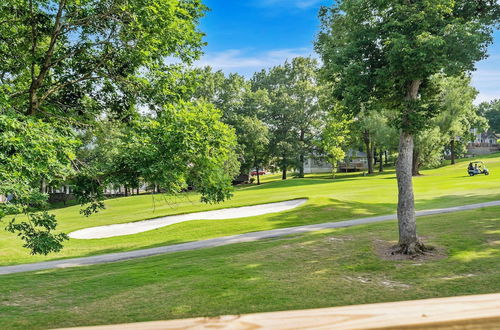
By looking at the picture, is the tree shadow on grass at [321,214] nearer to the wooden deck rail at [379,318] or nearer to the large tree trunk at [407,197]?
the large tree trunk at [407,197]

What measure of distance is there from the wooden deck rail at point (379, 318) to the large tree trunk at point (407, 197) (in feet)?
34.5

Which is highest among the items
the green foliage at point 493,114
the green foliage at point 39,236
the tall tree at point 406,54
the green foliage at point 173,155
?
the green foliage at point 493,114

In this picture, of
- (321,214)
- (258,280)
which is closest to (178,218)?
(321,214)

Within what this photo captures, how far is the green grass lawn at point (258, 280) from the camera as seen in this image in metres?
7.70

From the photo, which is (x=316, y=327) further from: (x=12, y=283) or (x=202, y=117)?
(x=12, y=283)

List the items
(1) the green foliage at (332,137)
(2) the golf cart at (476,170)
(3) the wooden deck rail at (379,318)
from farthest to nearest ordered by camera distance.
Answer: (1) the green foliage at (332,137) < (2) the golf cart at (476,170) < (3) the wooden deck rail at (379,318)

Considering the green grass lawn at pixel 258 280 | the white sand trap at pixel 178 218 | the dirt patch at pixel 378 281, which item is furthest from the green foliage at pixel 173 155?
the white sand trap at pixel 178 218

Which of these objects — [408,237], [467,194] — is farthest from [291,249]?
[467,194]

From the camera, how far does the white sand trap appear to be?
21578mm

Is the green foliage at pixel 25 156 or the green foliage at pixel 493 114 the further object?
the green foliage at pixel 493 114

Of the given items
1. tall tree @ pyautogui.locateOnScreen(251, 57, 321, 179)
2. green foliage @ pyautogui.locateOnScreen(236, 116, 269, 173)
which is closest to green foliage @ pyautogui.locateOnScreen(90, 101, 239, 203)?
green foliage @ pyautogui.locateOnScreen(236, 116, 269, 173)

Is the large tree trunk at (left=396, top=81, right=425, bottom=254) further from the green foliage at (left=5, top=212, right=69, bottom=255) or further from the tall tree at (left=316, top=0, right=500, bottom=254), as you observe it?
the green foliage at (left=5, top=212, right=69, bottom=255)

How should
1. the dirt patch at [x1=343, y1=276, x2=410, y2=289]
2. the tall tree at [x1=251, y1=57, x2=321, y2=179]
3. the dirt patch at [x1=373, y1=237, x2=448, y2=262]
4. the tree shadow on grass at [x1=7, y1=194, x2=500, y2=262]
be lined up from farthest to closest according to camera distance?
the tall tree at [x1=251, y1=57, x2=321, y2=179] → the tree shadow on grass at [x1=7, y1=194, x2=500, y2=262] → the dirt patch at [x1=373, y1=237, x2=448, y2=262] → the dirt patch at [x1=343, y1=276, x2=410, y2=289]

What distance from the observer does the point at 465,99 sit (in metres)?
42.3
